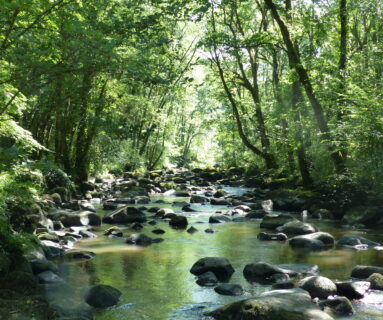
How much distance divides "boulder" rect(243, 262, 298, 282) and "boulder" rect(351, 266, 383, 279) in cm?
92

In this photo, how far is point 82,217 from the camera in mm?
11789

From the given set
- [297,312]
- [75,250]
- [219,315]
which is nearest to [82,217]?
[75,250]

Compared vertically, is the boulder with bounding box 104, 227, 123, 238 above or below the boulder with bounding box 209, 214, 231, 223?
below

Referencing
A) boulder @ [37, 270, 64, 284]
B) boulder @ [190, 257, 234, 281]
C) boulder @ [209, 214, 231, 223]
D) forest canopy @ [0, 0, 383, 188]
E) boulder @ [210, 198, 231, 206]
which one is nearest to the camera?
boulder @ [37, 270, 64, 284]

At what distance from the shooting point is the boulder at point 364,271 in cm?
672

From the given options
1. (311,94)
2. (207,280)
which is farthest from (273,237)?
(311,94)

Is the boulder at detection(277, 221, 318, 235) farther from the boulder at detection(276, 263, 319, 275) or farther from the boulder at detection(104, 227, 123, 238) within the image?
the boulder at detection(104, 227, 123, 238)

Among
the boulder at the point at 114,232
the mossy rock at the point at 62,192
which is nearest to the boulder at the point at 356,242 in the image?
the boulder at the point at 114,232

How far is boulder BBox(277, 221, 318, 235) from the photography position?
10797 mm

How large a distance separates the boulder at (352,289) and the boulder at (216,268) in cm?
179

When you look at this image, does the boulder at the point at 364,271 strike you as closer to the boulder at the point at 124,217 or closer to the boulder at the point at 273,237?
the boulder at the point at 273,237

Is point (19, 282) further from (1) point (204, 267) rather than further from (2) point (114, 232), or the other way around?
(2) point (114, 232)

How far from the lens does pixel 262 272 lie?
23.0 ft

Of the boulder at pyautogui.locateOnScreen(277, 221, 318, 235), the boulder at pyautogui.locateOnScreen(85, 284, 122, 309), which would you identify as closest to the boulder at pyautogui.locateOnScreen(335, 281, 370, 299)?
the boulder at pyautogui.locateOnScreen(85, 284, 122, 309)
